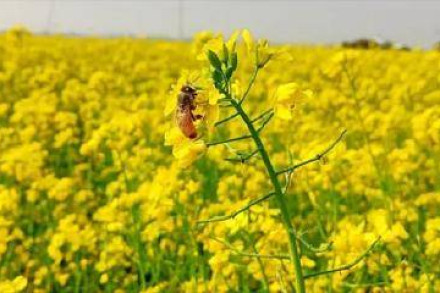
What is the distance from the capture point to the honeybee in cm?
117

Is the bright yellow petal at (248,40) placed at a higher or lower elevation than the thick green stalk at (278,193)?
A: higher

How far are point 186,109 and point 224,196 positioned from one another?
96.7 inches

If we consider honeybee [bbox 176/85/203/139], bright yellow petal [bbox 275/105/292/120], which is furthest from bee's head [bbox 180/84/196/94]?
bright yellow petal [bbox 275/105/292/120]

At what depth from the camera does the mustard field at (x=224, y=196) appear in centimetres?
126

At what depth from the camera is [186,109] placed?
1168 millimetres

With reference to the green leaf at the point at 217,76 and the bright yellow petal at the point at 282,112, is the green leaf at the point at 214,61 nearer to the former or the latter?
the green leaf at the point at 217,76

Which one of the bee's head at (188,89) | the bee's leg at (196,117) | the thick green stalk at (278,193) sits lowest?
the thick green stalk at (278,193)

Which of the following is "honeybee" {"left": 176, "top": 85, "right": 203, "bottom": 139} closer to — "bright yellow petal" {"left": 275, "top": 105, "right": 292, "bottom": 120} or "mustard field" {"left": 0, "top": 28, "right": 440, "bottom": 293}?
"mustard field" {"left": 0, "top": 28, "right": 440, "bottom": 293}

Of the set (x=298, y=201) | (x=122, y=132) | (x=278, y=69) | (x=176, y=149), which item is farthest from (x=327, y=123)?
(x=176, y=149)

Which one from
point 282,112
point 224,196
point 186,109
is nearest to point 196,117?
point 186,109

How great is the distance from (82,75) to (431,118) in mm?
6586

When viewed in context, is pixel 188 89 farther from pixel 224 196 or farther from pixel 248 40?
pixel 224 196

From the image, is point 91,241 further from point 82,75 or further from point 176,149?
point 82,75

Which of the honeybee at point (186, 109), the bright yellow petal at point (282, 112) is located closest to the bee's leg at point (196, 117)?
the honeybee at point (186, 109)
